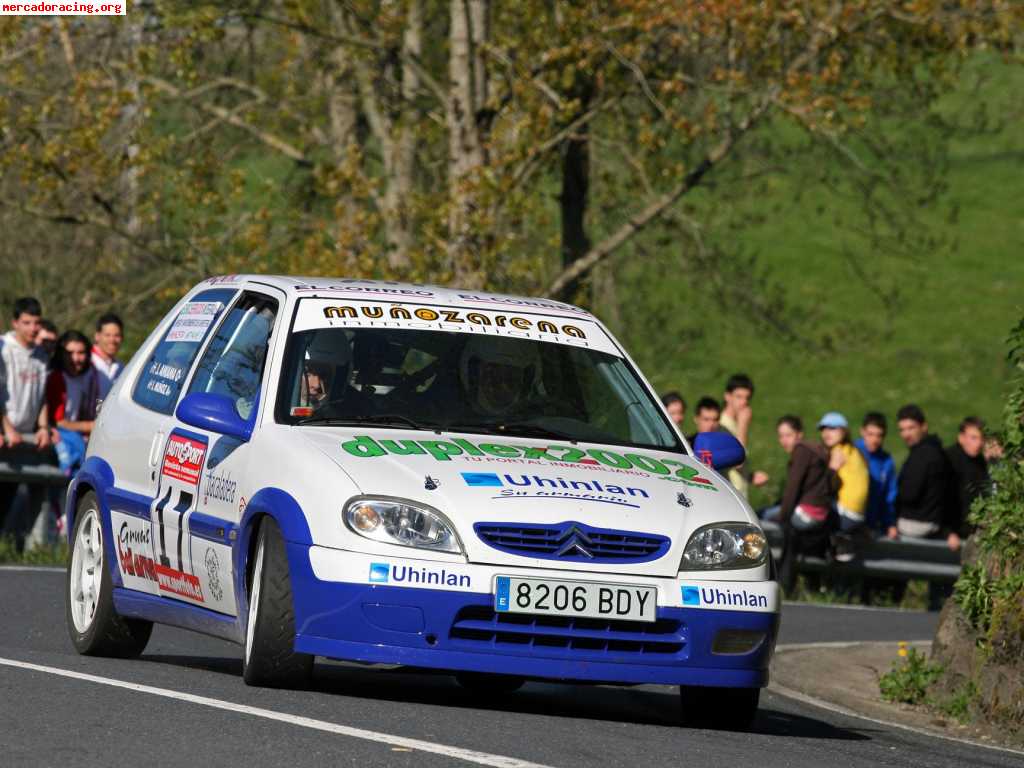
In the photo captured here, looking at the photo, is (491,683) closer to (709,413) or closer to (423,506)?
(423,506)

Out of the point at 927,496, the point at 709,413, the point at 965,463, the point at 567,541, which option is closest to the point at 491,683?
the point at 567,541

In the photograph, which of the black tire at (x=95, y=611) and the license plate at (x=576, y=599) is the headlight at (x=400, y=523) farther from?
the black tire at (x=95, y=611)

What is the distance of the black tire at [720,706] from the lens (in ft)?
28.3

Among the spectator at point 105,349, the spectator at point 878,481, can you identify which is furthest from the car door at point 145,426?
the spectator at point 878,481

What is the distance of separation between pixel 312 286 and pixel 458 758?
314 cm

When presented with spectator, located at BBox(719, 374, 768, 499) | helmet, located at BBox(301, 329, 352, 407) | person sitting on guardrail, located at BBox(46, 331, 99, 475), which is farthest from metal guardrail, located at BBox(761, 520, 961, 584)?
helmet, located at BBox(301, 329, 352, 407)

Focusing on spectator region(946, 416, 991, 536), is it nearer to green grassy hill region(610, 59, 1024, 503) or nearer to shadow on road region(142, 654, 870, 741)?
shadow on road region(142, 654, 870, 741)

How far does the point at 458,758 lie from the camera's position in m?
6.73

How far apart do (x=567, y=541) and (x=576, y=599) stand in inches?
8.2

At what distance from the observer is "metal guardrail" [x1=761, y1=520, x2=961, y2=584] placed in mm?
18359

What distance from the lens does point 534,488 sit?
8.04m

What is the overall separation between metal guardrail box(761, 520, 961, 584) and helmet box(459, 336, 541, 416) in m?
9.45

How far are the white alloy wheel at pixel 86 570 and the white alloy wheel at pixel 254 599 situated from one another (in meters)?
1.75

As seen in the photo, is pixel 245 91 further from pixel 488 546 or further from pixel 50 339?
pixel 488 546
